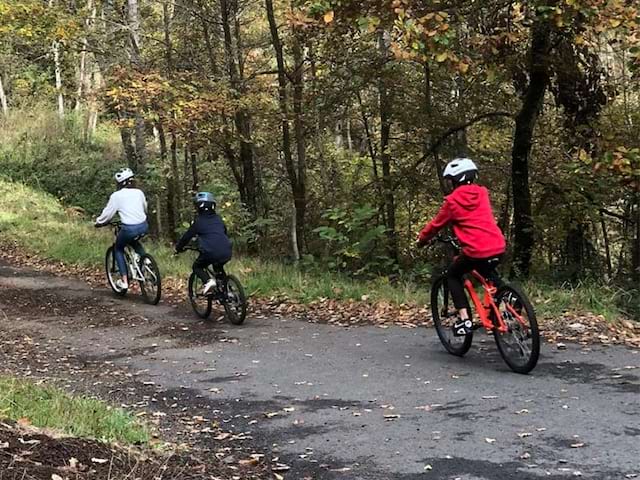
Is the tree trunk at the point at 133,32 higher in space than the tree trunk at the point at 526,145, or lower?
higher

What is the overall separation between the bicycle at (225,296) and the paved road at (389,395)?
190 millimetres

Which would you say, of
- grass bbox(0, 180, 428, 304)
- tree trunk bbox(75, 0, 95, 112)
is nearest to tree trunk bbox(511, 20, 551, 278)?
grass bbox(0, 180, 428, 304)

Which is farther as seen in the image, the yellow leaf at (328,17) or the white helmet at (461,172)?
the yellow leaf at (328,17)

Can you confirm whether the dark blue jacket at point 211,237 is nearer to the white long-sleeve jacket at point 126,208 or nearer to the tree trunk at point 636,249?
the white long-sleeve jacket at point 126,208

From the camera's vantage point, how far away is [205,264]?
9.84 m

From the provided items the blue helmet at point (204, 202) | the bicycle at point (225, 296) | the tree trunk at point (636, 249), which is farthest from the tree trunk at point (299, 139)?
the tree trunk at point (636, 249)

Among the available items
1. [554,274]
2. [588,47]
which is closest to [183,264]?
[554,274]

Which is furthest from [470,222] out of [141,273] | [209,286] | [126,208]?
[126,208]

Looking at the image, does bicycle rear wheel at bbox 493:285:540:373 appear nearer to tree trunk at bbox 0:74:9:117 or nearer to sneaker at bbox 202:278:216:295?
sneaker at bbox 202:278:216:295

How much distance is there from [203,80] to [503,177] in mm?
6861

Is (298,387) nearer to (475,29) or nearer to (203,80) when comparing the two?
(475,29)

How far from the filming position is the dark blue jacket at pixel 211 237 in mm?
9648

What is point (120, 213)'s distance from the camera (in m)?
11.5

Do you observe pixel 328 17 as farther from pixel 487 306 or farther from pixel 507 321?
pixel 507 321
